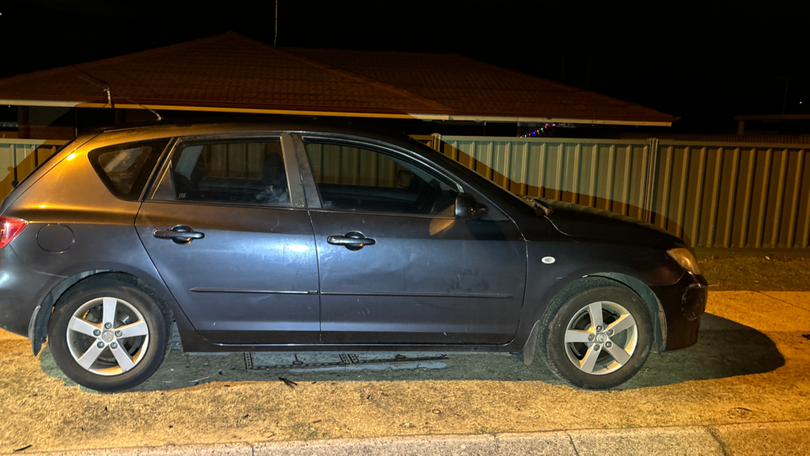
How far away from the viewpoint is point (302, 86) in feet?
43.4

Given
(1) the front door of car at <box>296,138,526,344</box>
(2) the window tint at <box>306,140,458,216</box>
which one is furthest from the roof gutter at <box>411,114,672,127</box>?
(1) the front door of car at <box>296,138,526,344</box>

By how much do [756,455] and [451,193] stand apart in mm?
2419

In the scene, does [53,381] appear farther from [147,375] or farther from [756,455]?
[756,455]

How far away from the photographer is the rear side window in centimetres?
432

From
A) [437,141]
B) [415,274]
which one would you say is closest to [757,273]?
[437,141]

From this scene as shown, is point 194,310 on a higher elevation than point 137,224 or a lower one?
lower

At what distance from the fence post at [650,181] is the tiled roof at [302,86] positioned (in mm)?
4040

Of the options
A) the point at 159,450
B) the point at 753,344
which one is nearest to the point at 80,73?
the point at 159,450

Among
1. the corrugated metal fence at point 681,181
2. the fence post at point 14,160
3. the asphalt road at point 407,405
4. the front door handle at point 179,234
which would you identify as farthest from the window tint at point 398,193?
the fence post at point 14,160

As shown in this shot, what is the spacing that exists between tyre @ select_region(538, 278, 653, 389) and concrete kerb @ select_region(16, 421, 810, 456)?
2.19ft

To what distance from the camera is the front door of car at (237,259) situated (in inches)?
166

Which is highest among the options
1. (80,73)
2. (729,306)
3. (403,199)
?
(80,73)

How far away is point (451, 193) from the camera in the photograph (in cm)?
487

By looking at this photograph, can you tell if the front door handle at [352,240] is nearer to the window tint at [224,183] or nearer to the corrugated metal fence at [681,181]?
the window tint at [224,183]
